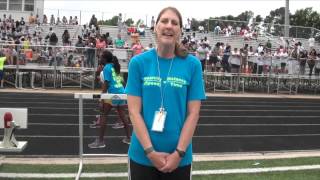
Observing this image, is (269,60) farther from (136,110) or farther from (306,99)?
(136,110)

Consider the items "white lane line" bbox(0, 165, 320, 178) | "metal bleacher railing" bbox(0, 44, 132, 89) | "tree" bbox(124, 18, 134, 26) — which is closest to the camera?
"white lane line" bbox(0, 165, 320, 178)

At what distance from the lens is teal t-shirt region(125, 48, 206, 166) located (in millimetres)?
3699

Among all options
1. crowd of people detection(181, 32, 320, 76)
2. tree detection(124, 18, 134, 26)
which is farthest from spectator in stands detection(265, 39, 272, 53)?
tree detection(124, 18, 134, 26)

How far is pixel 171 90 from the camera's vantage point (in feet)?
12.1

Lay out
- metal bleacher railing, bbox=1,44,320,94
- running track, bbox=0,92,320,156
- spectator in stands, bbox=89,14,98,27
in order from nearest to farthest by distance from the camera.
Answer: running track, bbox=0,92,320,156
metal bleacher railing, bbox=1,44,320,94
spectator in stands, bbox=89,14,98,27

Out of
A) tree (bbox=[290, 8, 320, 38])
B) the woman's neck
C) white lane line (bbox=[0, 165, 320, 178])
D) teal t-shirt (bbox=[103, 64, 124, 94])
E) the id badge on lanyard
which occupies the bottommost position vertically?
white lane line (bbox=[0, 165, 320, 178])

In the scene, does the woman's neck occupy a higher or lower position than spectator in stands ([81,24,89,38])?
lower

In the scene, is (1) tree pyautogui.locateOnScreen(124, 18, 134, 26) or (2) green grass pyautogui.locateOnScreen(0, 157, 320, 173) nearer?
(2) green grass pyautogui.locateOnScreen(0, 157, 320, 173)

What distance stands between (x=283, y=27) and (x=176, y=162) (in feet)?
115

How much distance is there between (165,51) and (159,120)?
0.51 metres

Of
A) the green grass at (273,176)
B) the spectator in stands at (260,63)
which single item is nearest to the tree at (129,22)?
the spectator in stands at (260,63)

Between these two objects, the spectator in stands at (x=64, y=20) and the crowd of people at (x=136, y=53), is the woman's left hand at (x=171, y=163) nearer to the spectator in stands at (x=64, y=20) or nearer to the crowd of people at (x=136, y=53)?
the crowd of people at (x=136, y=53)

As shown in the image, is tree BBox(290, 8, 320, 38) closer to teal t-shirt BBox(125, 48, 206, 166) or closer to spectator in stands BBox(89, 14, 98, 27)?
spectator in stands BBox(89, 14, 98, 27)

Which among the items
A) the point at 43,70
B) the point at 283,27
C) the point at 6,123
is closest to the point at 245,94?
the point at 43,70
